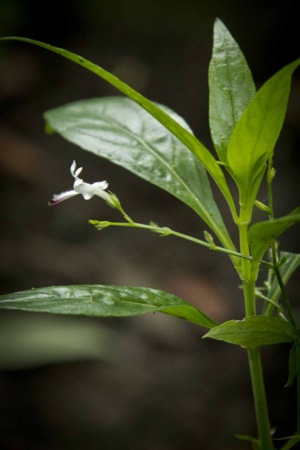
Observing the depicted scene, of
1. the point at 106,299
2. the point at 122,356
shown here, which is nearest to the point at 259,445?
the point at 106,299

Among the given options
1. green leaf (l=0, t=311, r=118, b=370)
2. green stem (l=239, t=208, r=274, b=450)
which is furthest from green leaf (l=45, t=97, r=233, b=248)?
green leaf (l=0, t=311, r=118, b=370)

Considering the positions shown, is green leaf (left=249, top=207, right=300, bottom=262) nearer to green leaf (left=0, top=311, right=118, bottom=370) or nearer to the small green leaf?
the small green leaf

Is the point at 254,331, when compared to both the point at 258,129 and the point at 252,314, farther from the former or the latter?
the point at 258,129

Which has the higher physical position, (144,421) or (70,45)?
(70,45)

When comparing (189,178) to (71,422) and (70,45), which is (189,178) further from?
(70,45)

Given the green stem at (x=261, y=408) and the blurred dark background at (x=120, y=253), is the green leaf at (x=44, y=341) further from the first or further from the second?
the green stem at (x=261, y=408)

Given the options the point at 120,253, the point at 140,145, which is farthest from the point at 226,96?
the point at 120,253
